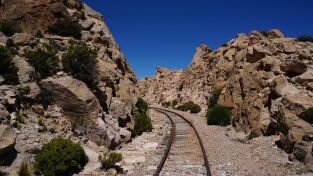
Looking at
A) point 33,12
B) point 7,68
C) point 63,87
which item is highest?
point 33,12

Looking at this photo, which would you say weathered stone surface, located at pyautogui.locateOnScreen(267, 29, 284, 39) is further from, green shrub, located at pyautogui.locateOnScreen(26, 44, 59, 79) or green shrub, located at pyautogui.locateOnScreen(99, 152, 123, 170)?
green shrub, located at pyautogui.locateOnScreen(99, 152, 123, 170)

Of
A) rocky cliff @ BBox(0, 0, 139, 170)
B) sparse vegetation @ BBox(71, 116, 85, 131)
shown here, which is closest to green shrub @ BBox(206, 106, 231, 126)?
rocky cliff @ BBox(0, 0, 139, 170)

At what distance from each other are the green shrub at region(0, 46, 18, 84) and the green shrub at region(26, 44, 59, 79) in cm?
162

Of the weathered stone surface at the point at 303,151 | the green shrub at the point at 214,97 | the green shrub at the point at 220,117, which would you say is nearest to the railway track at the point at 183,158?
the weathered stone surface at the point at 303,151

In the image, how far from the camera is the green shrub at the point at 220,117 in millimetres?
26688

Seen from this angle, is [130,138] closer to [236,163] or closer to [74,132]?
[74,132]

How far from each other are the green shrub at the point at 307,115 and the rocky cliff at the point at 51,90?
8.61 metres

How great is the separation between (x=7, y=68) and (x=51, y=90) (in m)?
2.07

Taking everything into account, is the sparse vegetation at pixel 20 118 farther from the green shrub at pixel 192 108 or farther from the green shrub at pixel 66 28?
the green shrub at pixel 192 108

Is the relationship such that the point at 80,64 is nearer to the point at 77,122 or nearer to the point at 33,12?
the point at 77,122

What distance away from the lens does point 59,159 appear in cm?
1188

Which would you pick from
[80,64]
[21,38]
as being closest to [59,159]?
[80,64]

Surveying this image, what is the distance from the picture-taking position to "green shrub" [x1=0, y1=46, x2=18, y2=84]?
14.4 meters

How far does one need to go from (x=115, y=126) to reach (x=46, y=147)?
20.7 ft
